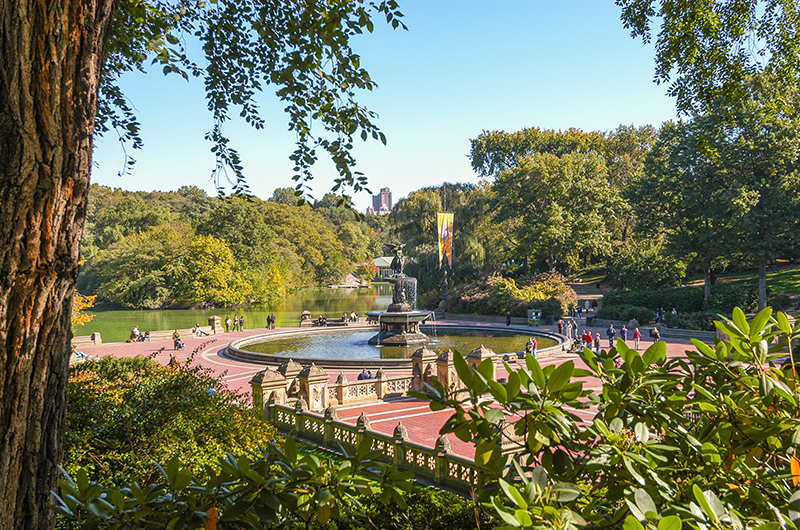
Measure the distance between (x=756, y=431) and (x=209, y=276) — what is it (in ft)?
161

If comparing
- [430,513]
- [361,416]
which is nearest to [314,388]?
[361,416]

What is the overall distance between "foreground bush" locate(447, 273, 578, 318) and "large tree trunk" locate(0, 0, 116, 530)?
3530cm

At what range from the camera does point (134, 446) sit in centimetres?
627

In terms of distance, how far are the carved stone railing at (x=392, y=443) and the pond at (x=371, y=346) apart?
9081mm

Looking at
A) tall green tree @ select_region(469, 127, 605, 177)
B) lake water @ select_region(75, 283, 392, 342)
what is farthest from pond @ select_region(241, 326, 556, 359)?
tall green tree @ select_region(469, 127, 605, 177)

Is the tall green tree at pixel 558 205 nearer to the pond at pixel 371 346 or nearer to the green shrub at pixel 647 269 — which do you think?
the green shrub at pixel 647 269

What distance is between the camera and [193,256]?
48.6 metres

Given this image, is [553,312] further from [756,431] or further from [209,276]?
[756,431]

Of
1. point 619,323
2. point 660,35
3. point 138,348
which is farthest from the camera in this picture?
point 619,323

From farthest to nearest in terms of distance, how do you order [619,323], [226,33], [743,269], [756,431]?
[743,269], [619,323], [226,33], [756,431]

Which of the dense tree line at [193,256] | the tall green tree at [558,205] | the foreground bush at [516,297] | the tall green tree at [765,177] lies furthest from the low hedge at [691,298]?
the dense tree line at [193,256]

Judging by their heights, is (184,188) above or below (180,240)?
above

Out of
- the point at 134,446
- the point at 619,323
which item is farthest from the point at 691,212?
the point at 134,446

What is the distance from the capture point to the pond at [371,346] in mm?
22547
